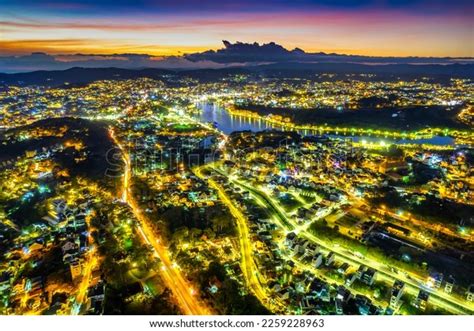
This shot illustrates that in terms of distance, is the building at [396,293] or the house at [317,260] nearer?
the building at [396,293]

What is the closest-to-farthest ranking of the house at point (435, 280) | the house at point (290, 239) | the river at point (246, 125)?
the house at point (435, 280)
the house at point (290, 239)
the river at point (246, 125)

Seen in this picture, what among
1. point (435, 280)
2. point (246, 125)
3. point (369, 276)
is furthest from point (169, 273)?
point (246, 125)

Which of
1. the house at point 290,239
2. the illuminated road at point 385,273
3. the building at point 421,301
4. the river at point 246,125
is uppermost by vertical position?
the building at point 421,301

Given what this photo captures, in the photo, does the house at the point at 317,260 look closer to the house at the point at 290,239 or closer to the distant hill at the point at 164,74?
the house at the point at 290,239

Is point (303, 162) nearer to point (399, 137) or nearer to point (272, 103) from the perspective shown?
point (399, 137)

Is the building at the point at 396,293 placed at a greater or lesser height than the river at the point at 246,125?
greater

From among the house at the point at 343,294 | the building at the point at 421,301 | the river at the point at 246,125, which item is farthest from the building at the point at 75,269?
the river at the point at 246,125

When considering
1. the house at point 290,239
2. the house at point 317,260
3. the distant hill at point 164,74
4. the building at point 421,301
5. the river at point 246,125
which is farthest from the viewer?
the distant hill at point 164,74

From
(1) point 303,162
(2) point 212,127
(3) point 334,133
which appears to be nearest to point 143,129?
(2) point 212,127
